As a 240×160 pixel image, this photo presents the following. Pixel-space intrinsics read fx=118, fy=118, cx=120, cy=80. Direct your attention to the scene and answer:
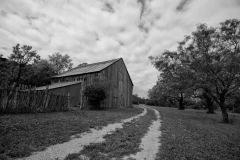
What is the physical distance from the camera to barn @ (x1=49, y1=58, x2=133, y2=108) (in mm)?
20744

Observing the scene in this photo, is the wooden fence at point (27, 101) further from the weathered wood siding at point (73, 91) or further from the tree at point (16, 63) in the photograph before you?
the tree at point (16, 63)

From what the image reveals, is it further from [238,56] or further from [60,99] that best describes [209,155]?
[60,99]

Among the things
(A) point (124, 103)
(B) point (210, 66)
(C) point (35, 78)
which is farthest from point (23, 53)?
(B) point (210, 66)

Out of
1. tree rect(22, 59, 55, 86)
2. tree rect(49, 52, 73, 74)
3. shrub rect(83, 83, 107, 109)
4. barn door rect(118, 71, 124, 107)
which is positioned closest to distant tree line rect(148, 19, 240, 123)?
shrub rect(83, 83, 107, 109)

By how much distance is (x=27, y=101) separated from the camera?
35.2 feet

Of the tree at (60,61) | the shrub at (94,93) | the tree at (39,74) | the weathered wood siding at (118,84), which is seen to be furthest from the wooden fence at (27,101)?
the tree at (60,61)

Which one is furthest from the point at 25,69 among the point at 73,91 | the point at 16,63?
the point at 73,91

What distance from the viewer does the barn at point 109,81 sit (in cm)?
2074

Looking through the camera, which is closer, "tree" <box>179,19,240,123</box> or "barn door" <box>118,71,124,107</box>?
"tree" <box>179,19,240,123</box>

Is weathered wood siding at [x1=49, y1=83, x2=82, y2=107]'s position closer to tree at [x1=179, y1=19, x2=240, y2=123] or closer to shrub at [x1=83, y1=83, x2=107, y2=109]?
shrub at [x1=83, y1=83, x2=107, y2=109]

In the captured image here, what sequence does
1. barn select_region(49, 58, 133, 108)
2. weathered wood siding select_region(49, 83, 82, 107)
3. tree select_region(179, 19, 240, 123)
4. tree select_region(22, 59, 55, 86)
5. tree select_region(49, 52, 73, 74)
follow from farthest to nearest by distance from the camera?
tree select_region(49, 52, 73, 74) < tree select_region(22, 59, 55, 86) < barn select_region(49, 58, 133, 108) < weathered wood siding select_region(49, 83, 82, 107) < tree select_region(179, 19, 240, 123)

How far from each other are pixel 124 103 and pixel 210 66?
1778cm

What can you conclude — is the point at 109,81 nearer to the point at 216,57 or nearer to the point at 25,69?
the point at 216,57

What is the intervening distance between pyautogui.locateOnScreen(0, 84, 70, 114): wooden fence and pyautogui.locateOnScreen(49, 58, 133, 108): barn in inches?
203
